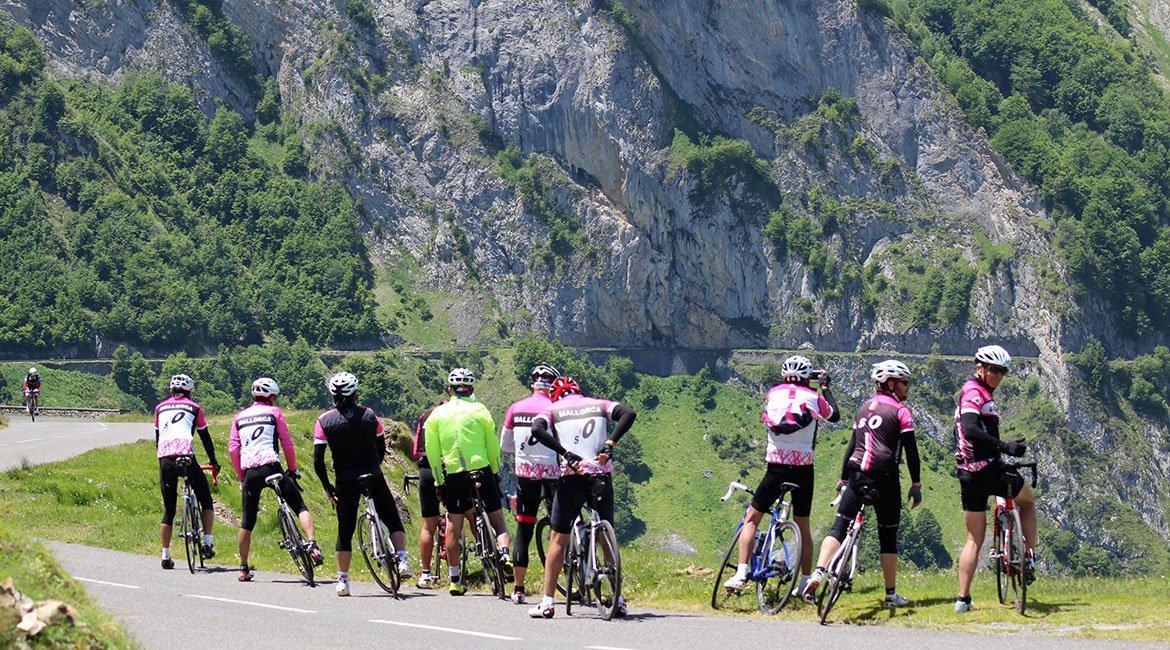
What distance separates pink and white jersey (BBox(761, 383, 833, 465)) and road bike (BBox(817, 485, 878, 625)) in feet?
2.80

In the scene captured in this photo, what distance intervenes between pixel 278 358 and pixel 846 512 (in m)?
164

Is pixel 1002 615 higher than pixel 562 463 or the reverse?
the reverse

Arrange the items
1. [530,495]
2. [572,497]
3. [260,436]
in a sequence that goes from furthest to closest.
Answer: [260,436], [530,495], [572,497]

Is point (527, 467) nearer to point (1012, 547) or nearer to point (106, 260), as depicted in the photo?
point (1012, 547)

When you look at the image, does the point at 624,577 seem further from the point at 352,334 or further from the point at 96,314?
the point at 352,334

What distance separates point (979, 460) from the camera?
1941cm

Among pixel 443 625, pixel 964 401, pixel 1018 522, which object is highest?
pixel 964 401

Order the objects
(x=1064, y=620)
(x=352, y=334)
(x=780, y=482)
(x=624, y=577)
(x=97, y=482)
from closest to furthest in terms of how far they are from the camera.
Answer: (x=1064, y=620), (x=780, y=482), (x=624, y=577), (x=97, y=482), (x=352, y=334)

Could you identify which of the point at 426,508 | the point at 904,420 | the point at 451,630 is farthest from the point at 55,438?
the point at 904,420

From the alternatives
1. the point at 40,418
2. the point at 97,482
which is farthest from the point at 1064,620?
the point at 40,418

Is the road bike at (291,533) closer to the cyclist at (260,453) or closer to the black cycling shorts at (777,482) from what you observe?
the cyclist at (260,453)

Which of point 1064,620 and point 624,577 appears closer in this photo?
point 1064,620

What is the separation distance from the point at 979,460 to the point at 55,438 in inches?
1398

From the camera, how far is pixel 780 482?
20.4 meters
